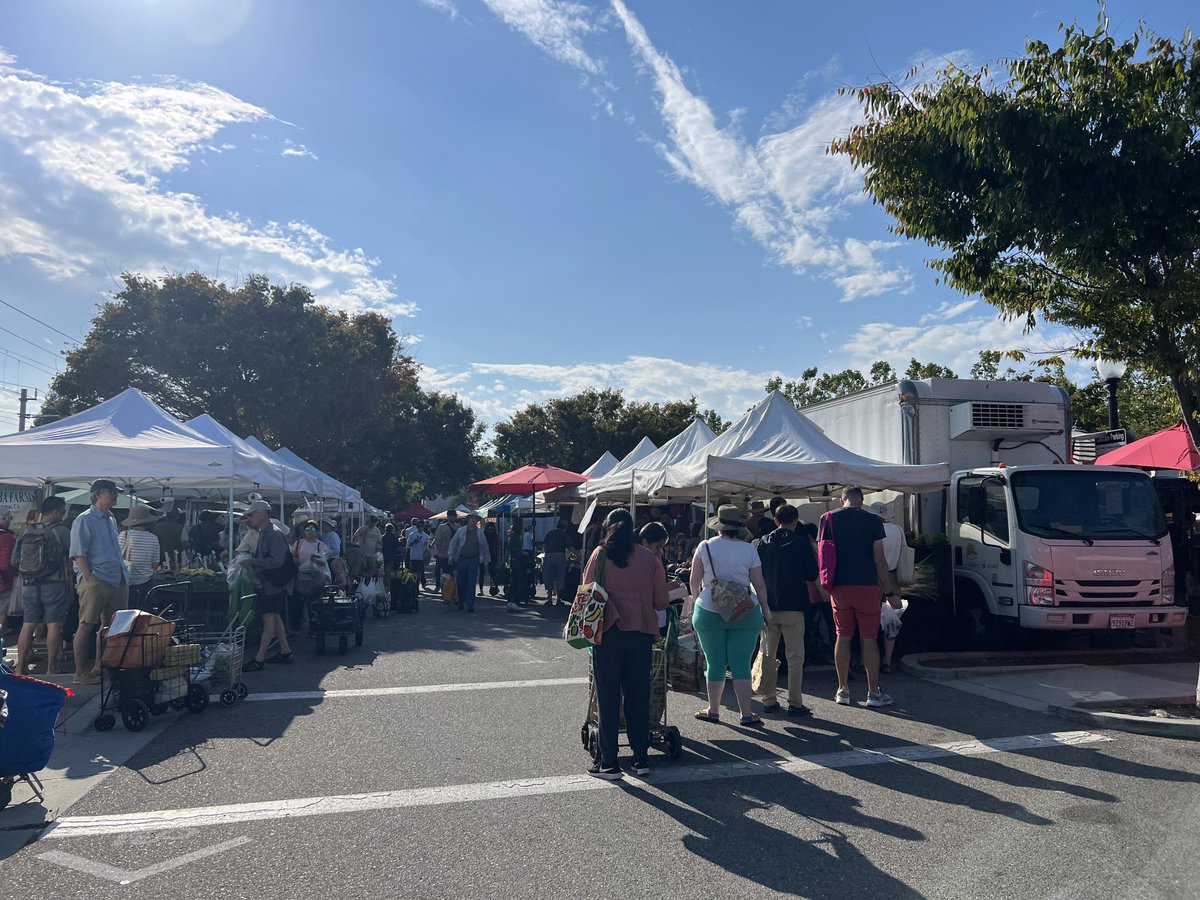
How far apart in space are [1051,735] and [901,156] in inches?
216

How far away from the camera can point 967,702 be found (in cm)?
816

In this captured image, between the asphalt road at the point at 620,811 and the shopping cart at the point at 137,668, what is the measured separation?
419 mm

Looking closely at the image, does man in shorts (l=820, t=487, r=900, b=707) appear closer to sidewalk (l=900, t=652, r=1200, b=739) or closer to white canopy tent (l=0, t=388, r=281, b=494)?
sidewalk (l=900, t=652, r=1200, b=739)

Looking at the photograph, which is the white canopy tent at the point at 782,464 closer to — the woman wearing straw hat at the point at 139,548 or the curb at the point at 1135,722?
the curb at the point at 1135,722

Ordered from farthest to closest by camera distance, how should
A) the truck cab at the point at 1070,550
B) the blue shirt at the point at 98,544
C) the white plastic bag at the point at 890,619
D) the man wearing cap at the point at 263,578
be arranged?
the man wearing cap at the point at 263,578 < the truck cab at the point at 1070,550 < the white plastic bag at the point at 890,619 < the blue shirt at the point at 98,544

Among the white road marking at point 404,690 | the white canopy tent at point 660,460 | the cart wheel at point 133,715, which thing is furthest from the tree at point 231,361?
the cart wheel at point 133,715

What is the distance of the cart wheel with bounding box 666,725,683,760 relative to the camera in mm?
6184

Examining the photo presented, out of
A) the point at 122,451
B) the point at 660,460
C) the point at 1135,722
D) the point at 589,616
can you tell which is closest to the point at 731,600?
the point at 589,616

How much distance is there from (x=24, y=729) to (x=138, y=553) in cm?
494

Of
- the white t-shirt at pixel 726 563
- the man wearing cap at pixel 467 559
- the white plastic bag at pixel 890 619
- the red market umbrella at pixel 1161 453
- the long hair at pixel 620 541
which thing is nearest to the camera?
A: the long hair at pixel 620 541

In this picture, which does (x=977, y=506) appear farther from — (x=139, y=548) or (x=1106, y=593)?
(x=139, y=548)

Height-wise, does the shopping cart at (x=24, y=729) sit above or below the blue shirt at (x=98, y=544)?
below

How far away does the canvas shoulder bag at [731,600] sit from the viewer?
22.2 ft

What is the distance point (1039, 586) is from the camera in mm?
9531
